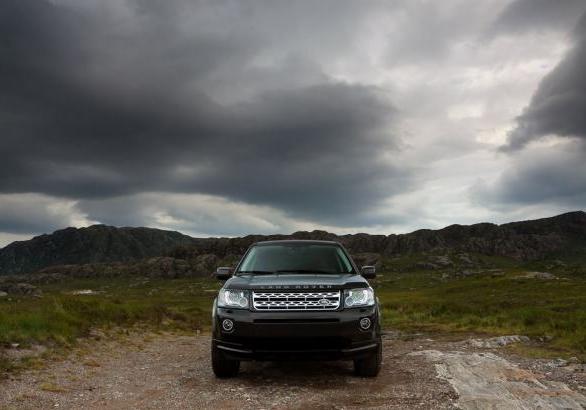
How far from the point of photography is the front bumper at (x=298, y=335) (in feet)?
24.5

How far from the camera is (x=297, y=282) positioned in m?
7.86

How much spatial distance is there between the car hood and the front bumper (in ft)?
1.25

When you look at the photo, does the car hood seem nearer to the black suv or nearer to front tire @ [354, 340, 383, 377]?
the black suv

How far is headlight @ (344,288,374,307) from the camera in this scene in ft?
25.8

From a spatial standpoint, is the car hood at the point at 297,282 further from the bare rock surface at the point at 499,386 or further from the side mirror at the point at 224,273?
the bare rock surface at the point at 499,386

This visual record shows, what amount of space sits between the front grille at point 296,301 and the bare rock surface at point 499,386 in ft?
7.11

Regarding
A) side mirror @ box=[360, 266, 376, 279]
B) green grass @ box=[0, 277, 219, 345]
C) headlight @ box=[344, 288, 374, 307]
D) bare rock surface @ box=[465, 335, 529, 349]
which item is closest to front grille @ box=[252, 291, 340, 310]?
headlight @ box=[344, 288, 374, 307]

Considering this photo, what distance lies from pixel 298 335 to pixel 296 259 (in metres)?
2.26

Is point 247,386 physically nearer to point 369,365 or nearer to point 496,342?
point 369,365

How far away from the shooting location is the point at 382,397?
7086mm

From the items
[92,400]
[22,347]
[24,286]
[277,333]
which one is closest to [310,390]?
[277,333]

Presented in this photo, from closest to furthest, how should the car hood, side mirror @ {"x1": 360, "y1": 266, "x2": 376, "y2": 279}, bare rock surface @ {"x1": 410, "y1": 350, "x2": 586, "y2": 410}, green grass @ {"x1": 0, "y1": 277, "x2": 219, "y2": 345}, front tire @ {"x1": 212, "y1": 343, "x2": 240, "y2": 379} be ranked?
bare rock surface @ {"x1": 410, "y1": 350, "x2": 586, "y2": 410} < the car hood < front tire @ {"x1": 212, "y1": 343, "x2": 240, "y2": 379} < side mirror @ {"x1": 360, "y1": 266, "x2": 376, "y2": 279} < green grass @ {"x1": 0, "y1": 277, "x2": 219, "y2": 345}

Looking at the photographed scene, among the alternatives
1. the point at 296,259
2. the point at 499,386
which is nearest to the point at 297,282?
the point at 296,259

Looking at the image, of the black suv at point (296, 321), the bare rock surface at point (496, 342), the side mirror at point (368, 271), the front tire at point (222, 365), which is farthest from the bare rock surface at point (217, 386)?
the bare rock surface at point (496, 342)
